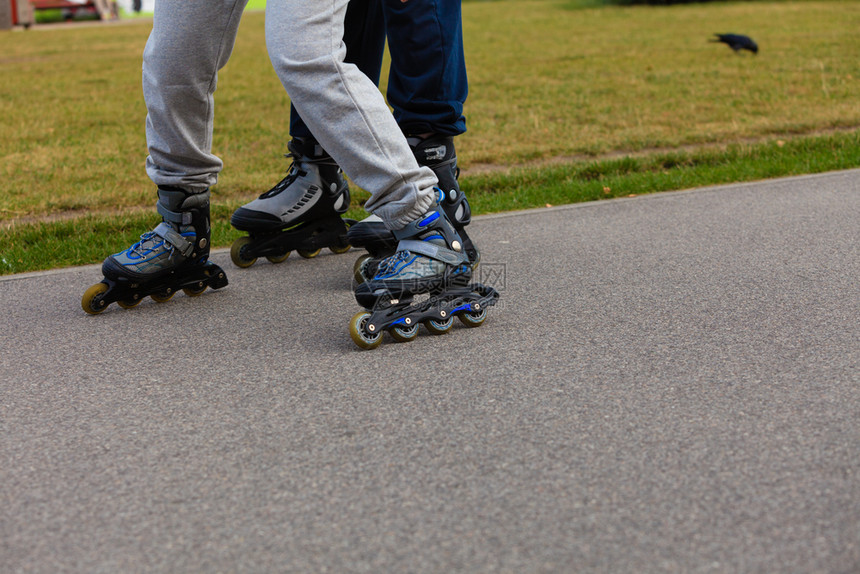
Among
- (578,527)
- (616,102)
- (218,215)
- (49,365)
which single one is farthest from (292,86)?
(616,102)

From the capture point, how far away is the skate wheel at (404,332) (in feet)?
9.13

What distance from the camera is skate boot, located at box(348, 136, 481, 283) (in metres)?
3.20

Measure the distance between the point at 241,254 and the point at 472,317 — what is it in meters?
1.26

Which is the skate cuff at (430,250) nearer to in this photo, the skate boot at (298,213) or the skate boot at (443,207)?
the skate boot at (443,207)

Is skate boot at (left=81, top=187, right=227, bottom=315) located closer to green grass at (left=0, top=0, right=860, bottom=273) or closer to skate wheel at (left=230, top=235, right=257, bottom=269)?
skate wheel at (left=230, top=235, right=257, bottom=269)

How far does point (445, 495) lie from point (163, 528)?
0.53m

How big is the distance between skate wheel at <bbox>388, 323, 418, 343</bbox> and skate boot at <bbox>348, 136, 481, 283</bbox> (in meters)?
0.41

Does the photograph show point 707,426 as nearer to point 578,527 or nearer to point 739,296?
point 578,527

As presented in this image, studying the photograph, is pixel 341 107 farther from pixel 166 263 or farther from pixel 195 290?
pixel 195 290


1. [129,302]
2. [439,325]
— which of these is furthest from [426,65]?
[129,302]

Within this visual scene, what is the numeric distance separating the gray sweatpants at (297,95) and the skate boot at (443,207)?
31cm

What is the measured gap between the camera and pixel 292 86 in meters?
2.69

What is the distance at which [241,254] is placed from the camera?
3.79 m

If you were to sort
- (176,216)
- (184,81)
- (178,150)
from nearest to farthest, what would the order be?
(184,81), (178,150), (176,216)
